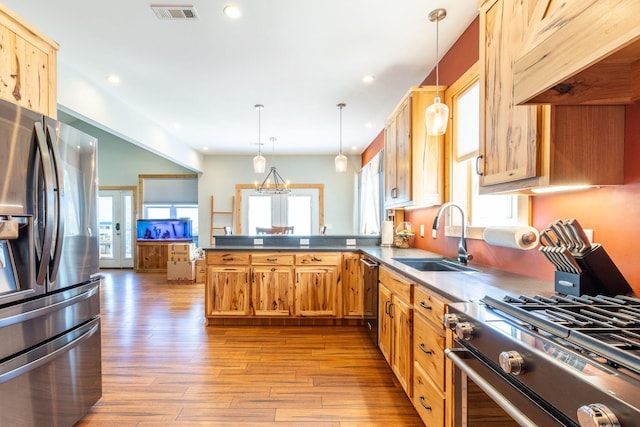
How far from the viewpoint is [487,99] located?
63.9 inches

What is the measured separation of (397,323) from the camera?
2.13 meters

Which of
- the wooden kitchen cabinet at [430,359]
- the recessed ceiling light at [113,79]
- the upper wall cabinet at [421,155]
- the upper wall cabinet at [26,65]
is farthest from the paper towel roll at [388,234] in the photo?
the recessed ceiling light at [113,79]

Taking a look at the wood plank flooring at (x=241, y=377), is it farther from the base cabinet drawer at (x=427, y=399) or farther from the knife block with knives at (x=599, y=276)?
the knife block with knives at (x=599, y=276)

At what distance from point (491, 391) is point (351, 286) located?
2.56 metres

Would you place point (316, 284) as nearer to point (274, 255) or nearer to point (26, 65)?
point (274, 255)

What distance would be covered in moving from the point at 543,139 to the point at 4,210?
89.6 inches

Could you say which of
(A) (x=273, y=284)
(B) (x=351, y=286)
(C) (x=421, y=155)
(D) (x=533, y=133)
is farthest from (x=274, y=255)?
(D) (x=533, y=133)

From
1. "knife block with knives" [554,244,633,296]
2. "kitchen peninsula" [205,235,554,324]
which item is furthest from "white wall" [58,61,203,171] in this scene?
"knife block with knives" [554,244,633,296]

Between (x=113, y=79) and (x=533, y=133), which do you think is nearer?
(x=533, y=133)

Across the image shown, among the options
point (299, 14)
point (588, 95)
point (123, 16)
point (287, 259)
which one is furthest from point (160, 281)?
point (588, 95)

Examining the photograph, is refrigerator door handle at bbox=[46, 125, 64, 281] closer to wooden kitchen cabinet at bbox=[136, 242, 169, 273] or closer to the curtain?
the curtain

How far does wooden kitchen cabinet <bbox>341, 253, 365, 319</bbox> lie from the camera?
11.5ft

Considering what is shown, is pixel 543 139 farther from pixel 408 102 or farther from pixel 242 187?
pixel 242 187

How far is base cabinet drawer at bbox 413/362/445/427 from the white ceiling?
2.43 meters
